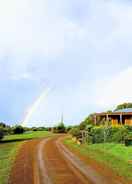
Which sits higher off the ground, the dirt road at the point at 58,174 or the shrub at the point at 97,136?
the shrub at the point at 97,136

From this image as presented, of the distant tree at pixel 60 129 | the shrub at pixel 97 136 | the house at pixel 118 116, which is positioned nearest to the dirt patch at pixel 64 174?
the shrub at pixel 97 136

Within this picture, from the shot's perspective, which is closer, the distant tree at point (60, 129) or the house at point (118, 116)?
the house at point (118, 116)

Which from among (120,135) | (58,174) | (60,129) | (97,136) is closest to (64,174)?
(58,174)

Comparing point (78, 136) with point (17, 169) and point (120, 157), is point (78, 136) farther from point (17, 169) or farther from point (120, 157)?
point (17, 169)

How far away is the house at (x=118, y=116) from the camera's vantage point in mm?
59688

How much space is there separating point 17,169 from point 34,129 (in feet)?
282

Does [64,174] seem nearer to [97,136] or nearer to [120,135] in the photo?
[120,135]

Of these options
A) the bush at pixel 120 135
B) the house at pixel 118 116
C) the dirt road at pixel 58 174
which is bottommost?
the dirt road at pixel 58 174

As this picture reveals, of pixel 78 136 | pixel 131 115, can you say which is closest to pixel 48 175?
pixel 78 136

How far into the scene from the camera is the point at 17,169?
22.9m

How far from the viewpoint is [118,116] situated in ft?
210

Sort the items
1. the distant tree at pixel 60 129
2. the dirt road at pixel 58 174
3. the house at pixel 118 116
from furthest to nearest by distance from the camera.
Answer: the distant tree at pixel 60 129 → the house at pixel 118 116 → the dirt road at pixel 58 174

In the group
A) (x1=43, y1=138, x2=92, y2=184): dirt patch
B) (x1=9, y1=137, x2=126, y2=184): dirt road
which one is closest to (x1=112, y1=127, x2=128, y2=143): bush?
(x1=9, y1=137, x2=126, y2=184): dirt road

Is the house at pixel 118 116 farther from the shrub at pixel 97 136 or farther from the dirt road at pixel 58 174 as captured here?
the dirt road at pixel 58 174
